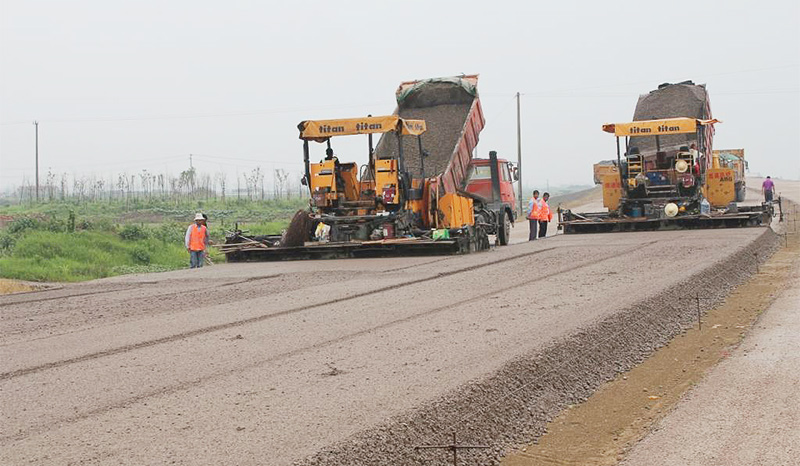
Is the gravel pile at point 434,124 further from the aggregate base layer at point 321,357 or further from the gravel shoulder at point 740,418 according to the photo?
the gravel shoulder at point 740,418

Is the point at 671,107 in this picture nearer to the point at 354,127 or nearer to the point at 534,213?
the point at 534,213

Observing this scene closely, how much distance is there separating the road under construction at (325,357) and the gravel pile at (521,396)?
15 millimetres

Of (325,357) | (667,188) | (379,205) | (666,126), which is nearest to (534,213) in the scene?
(667,188)

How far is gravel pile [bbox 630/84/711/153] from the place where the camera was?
24.8 metres

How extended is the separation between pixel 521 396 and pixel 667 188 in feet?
58.6

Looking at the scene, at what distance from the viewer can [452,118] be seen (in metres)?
21.8

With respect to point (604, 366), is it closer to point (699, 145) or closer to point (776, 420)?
point (776, 420)

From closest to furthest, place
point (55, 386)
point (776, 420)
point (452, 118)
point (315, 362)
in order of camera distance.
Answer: point (776, 420) < point (55, 386) < point (315, 362) < point (452, 118)

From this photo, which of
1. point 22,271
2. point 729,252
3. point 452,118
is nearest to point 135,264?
point 22,271

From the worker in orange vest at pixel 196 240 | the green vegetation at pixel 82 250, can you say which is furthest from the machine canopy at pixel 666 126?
the green vegetation at pixel 82 250

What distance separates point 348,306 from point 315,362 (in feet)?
11.2

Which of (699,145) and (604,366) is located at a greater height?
(699,145)

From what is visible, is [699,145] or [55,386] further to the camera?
[699,145]

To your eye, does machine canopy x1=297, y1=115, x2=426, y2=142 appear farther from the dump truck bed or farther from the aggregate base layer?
the aggregate base layer
